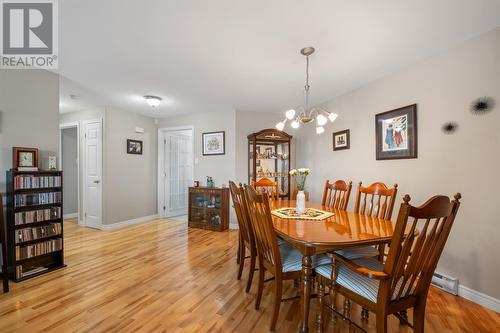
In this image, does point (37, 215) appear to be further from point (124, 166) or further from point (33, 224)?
point (124, 166)

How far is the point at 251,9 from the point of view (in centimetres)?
168

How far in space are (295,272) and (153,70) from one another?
103 inches

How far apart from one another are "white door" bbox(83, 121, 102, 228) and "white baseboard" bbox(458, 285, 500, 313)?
203 inches

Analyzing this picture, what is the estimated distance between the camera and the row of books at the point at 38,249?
232 cm

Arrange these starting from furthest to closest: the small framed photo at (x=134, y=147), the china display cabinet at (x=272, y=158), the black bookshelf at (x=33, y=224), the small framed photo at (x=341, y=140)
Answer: the small framed photo at (x=134, y=147), the china display cabinet at (x=272, y=158), the small framed photo at (x=341, y=140), the black bookshelf at (x=33, y=224)

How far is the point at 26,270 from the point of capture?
2451mm

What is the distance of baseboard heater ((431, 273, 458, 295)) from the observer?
6.81ft

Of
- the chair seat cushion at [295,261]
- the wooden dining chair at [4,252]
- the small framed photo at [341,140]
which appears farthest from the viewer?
the small framed photo at [341,140]

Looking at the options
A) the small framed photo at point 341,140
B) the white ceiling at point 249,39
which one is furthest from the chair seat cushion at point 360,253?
the small framed photo at point 341,140

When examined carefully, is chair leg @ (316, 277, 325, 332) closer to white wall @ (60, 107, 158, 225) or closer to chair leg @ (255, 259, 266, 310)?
chair leg @ (255, 259, 266, 310)

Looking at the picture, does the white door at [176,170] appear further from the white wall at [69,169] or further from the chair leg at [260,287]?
the chair leg at [260,287]

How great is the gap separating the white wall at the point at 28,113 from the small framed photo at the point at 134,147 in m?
1.79

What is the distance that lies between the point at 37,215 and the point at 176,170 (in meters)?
3.09

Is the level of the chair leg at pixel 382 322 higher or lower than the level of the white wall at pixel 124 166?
lower
